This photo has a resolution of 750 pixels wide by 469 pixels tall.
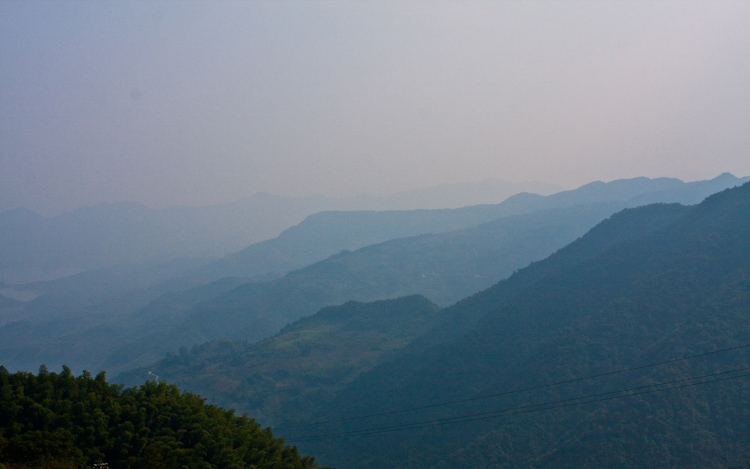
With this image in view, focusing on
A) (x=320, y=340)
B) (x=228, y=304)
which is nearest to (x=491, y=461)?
(x=320, y=340)

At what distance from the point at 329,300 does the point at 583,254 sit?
94.1m

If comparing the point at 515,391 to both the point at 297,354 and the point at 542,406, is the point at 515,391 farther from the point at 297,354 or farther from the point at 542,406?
the point at 297,354

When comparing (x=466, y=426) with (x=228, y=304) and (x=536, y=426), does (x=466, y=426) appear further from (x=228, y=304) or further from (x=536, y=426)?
(x=228, y=304)

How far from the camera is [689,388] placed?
37.2 m

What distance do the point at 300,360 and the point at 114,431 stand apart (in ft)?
223

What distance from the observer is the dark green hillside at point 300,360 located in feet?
246

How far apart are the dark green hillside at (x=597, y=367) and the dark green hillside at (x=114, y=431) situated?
23.1 m

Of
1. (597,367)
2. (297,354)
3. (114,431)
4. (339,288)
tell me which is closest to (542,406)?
(597,367)

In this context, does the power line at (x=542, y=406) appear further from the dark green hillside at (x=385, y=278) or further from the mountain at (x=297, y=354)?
the dark green hillside at (x=385, y=278)

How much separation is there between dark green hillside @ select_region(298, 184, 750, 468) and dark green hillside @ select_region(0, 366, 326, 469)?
23112 mm

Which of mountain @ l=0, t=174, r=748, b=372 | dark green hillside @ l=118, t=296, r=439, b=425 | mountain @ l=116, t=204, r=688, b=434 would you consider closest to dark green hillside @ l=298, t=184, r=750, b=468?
mountain @ l=116, t=204, r=688, b=434

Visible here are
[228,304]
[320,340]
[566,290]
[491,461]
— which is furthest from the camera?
[228,304]

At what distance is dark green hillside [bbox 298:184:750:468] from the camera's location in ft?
116

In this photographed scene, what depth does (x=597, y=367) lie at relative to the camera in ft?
149
